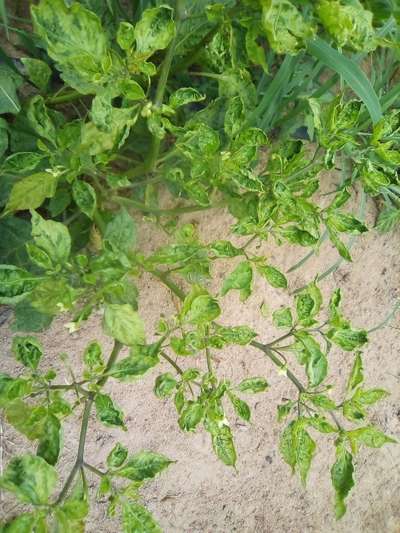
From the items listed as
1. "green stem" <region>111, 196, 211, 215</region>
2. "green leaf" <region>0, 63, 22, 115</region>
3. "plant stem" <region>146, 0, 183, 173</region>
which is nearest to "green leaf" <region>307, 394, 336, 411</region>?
"green stem" <region>111, 196, 211, 215</region>

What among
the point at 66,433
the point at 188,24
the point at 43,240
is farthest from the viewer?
the point at 66,433

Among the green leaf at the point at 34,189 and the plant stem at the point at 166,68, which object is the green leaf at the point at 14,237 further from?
the plant stem at the point at 166,68

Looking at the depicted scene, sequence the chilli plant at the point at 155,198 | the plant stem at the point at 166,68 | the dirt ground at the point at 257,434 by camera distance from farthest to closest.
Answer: the dirt ground at the point at 257,434 < the plant stem at the point at 166,68 < the chilli plant at the point at 155,198

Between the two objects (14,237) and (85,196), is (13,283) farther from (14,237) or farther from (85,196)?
(14,237)

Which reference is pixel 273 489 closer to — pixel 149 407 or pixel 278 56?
pixel 149 407

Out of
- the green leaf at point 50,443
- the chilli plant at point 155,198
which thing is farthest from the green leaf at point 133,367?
the green leaf at point 50,443

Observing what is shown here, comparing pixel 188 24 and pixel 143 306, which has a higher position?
pixel 188 24

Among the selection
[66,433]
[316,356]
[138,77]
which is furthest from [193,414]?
[138,77]
